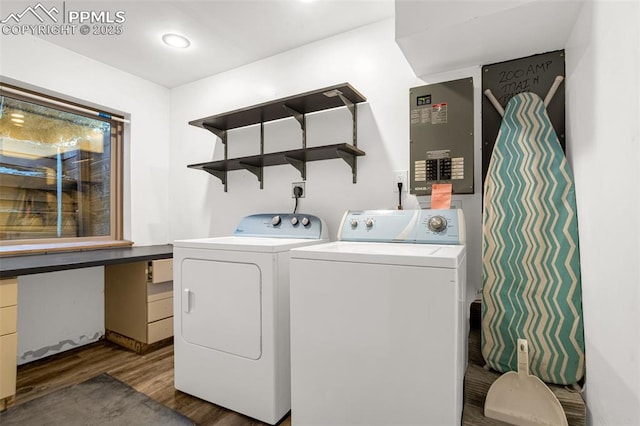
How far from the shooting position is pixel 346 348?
1239 millimetres

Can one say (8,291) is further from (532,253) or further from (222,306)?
(532,253)

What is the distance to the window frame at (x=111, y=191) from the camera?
222cm

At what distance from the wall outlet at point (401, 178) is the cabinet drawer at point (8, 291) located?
2.16 metres

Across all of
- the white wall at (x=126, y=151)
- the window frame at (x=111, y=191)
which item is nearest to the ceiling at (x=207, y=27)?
the white wall at (x=126, y=151)

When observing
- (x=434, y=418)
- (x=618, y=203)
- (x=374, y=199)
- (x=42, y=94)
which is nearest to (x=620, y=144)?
(x=618, y=203)

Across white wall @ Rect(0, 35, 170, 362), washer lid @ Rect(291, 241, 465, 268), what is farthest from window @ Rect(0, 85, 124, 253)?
washer lid @ Rect(291, 241, 465, 268)

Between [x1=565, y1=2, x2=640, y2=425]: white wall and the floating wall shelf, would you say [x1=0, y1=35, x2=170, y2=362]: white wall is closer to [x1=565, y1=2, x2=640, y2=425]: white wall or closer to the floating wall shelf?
the floating wall shelf

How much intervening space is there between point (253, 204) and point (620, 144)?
7.14 feet

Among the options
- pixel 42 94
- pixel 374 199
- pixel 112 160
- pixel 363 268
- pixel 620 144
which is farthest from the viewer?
pixel 112 160

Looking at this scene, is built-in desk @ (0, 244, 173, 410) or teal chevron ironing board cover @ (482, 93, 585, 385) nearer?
teal chevron ironing board cover @ (482, 93, 585, 385)

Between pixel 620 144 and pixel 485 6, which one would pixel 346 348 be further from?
pixel 485 6

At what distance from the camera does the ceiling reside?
1.93 m

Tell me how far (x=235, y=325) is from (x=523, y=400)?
128 centimetres

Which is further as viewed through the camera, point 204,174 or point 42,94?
point 204,174
